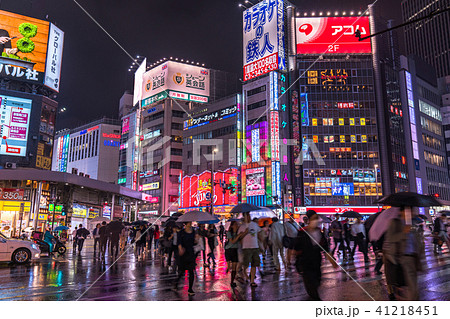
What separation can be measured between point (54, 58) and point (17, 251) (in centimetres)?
3414

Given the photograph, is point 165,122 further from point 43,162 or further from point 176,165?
point 43,162

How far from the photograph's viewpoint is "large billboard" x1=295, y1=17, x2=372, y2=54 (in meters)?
72.1

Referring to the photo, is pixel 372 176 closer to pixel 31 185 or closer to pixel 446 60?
pixel 31 185

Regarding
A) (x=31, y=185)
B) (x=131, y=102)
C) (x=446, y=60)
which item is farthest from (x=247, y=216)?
(x=446, y=60)

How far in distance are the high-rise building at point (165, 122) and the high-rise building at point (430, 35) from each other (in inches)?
3766

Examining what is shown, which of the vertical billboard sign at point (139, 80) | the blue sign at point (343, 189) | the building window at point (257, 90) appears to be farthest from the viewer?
the vertical billboard sign at point (139, 80)

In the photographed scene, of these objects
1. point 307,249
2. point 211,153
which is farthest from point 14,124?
point 307,249

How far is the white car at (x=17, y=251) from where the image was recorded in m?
15.1

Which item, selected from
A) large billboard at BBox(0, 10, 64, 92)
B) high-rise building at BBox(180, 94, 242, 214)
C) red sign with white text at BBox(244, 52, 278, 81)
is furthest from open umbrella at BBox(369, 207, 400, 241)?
red sign with white text at BBox(244, 52, 278, 81)

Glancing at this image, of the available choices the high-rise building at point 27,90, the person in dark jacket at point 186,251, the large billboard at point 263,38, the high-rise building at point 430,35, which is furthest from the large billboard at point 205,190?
the high-rise building at point 430,35

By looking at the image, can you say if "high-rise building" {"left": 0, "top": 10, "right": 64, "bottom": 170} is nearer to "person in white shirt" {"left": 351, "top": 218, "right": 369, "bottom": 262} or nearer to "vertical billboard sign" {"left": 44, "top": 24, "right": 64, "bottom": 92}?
"vertical billboard sign" {"left": 44, "top": 24, "right": 64, "bottom": 92}

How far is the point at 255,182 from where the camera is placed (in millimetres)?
62625

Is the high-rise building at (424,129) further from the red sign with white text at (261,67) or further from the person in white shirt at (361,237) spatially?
the person in white shirt at (361,237)

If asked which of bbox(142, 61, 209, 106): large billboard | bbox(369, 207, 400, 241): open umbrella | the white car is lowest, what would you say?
the white car
